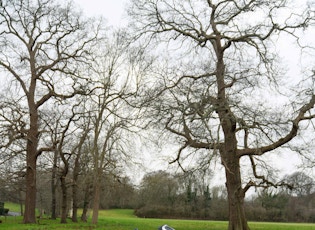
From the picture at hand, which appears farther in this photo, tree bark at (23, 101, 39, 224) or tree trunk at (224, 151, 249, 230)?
tree bark at (23, 101, 39, 224)

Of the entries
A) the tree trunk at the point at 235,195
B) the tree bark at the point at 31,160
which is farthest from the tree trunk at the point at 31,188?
the tree trunk at the point at 235,195

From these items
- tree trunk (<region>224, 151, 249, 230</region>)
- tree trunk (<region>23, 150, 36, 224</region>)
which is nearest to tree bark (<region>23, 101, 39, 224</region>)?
tree trunk (<region>23, 150, 36, 224</region>)

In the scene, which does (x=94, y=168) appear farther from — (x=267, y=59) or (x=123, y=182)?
(x=267, y=59)

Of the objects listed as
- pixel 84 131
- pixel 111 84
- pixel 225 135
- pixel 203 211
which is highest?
pixel 111 84

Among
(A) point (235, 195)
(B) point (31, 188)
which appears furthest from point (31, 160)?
(A) point (235, 195)

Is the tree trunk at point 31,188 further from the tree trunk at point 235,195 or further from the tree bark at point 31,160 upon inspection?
the tree trunk at point 235,195

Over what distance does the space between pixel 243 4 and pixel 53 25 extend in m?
13.2

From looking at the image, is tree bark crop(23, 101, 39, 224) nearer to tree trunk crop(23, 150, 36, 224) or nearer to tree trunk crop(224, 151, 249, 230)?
tree trunk crop(23, 150, 36, 224)

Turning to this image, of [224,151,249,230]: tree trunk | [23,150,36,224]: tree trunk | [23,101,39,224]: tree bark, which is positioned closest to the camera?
[224,151,249,230]: tree trunk

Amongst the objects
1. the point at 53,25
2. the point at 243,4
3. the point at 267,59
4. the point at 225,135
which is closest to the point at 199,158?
the point at 225,135

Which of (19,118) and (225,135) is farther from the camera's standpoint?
(19,118)

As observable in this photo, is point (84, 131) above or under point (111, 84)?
under

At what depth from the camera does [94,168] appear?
84.3 ft

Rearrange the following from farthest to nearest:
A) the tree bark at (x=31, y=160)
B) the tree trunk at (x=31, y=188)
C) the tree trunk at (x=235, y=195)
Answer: the tree bark at (x=31, y=160) → the tree trunk at (x=31, y=188) → the tree trunk at (x=235, y=195)
